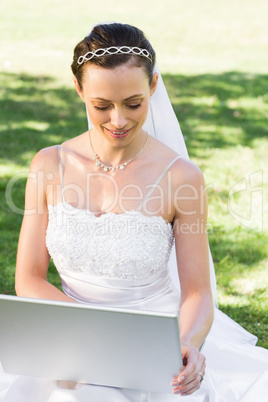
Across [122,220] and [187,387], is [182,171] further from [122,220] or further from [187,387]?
[187,387]

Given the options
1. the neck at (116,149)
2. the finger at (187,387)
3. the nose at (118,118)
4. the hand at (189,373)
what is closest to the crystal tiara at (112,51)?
the nose at (118,118)

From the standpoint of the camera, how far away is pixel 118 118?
108 inches

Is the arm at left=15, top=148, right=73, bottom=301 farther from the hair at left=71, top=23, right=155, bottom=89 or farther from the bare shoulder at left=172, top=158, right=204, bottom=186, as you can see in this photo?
the bare shoulder at left=172, top=158, right=204, bottom=186

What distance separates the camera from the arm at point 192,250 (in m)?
2.83

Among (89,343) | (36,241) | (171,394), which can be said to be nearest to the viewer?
(89,343)

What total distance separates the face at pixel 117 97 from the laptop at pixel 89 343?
921 millimetres

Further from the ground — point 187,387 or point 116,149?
point 116,149

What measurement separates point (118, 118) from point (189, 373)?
3.60 ft

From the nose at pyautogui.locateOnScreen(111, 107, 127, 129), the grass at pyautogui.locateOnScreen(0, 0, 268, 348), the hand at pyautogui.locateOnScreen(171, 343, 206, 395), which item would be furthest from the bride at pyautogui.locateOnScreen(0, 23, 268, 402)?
the grass at pyautogui.locateOnScreen(0, 0, 268, 348)

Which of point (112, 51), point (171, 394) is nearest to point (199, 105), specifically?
point (112, 51)

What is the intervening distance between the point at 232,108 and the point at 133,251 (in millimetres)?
6397

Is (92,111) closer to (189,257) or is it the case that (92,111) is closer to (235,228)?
(189,257)

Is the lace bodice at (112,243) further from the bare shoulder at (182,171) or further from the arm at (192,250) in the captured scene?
the bare shoulder at (182,171)

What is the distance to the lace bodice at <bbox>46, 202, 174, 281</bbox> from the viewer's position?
2.97 meters
